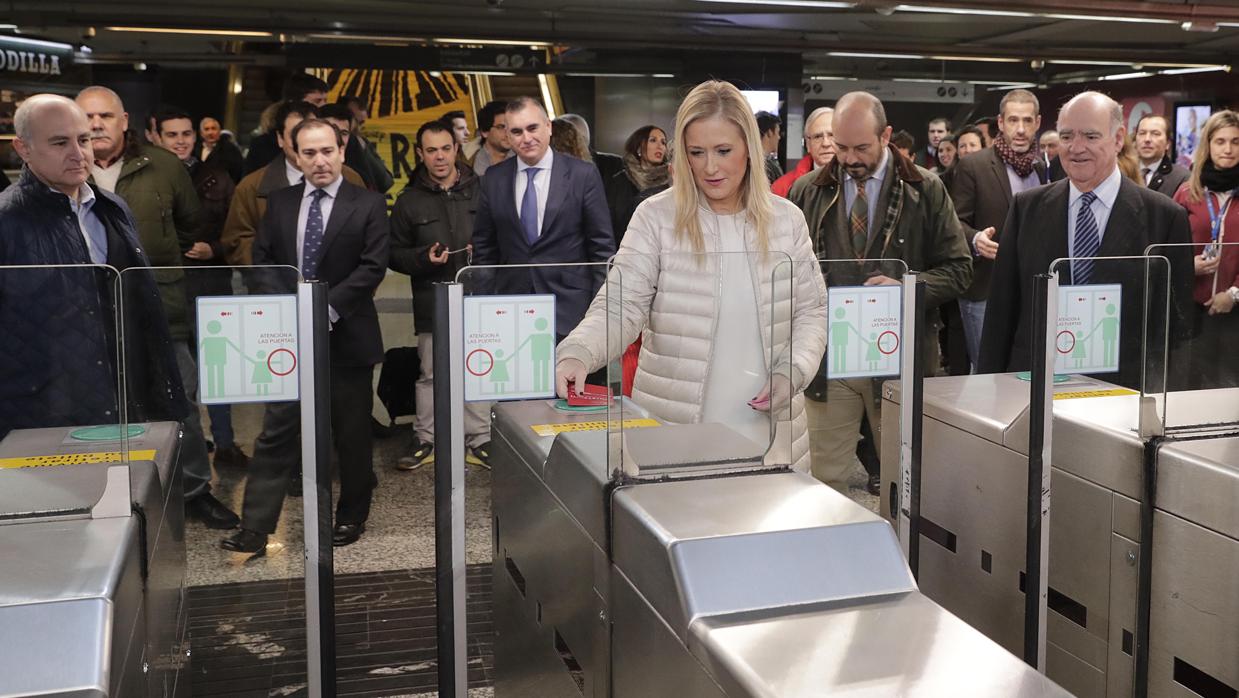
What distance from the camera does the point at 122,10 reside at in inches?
246

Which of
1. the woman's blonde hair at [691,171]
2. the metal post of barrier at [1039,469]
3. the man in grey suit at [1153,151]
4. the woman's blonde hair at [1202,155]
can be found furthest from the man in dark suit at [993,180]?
the woman's blonde hair at [691,171]

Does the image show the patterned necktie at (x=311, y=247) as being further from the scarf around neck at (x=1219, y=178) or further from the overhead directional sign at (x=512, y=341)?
the scarf around neck at (x=1219, y=178)

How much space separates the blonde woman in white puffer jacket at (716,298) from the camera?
184 centimetres

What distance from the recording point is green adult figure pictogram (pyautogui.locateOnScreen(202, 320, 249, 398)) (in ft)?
5.78

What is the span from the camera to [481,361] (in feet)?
6.03

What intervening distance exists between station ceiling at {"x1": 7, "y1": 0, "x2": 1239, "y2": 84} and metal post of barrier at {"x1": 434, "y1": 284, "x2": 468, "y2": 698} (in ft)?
14.1

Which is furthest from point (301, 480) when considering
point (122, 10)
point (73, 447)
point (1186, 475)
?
point (122, 10)

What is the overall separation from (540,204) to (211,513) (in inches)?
85.6

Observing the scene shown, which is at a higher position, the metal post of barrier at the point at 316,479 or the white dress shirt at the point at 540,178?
the white dress shirt at the point at 540,178

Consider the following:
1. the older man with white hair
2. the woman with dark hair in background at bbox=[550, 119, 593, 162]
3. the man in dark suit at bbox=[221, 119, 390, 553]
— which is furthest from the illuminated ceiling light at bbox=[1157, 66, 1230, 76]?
the older man with white hair

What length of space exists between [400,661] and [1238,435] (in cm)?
196

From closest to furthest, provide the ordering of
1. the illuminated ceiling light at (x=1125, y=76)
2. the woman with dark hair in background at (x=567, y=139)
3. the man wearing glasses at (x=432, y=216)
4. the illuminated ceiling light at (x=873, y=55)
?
the man wearing glasses at (x=432, y=216) → the woman with dark hair in background at (x=567, y=139) → the illuminated ceiling light at (x=873, y=55) → the illuminated ceiling light at (x=1125, y=76)

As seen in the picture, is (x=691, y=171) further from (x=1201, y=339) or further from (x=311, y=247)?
(x=311, y=247)

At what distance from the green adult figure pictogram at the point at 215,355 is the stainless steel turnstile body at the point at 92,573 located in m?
0.10
